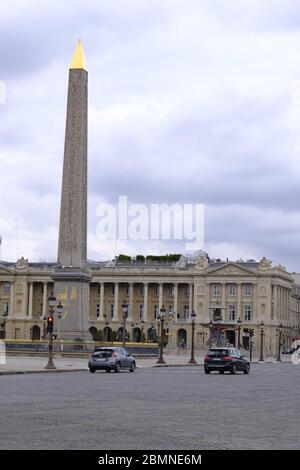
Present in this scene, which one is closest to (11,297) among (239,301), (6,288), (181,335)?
(6,288)

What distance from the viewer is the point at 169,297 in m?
175

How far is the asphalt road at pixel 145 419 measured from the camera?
47.7 feet

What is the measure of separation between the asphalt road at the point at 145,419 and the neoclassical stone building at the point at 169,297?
13487cm

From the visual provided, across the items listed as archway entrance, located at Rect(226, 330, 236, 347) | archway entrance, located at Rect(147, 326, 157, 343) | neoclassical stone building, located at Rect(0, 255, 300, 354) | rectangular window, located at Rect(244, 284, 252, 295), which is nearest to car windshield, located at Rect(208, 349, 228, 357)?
neoclassical stone building, located at Rect(0, 255, 300, 354)

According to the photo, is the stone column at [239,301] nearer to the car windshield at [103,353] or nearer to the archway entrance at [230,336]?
the archway entrance at [230,336]

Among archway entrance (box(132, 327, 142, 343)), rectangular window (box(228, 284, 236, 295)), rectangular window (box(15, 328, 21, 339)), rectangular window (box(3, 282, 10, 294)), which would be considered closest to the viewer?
rectangular window (box(228, 284, 236, 295))

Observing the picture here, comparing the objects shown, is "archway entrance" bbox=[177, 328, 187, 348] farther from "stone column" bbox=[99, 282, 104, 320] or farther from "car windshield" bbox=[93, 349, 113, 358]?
"car windshield" bbox=[93, 349, 113, 358]

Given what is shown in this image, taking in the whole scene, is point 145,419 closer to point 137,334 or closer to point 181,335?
point 181,335

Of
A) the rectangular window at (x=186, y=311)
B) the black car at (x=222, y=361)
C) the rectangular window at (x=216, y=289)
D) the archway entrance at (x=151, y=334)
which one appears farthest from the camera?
the rectangular window at (x=186, y=311)

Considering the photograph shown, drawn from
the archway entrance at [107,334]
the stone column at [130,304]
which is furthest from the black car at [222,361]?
the stone column at [130,304]

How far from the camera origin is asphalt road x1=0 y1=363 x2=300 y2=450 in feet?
47.7

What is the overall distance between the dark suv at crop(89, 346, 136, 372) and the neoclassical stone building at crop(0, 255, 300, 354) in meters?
112
